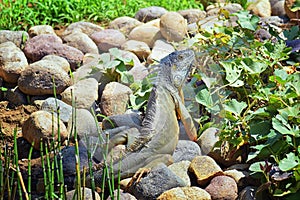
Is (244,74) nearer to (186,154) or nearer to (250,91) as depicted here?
(250,91)

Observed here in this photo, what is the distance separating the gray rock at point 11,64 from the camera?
462cm

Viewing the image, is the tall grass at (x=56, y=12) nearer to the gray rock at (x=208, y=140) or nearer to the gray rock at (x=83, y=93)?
the gray rock at (x=83, y=93)

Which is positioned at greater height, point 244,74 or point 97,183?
point 244,74

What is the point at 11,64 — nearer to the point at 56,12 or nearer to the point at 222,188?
the point at 56,12

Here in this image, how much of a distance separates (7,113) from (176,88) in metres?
1.19

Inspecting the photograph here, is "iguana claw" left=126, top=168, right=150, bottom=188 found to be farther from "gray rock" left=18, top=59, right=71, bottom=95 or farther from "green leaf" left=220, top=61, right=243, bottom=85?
"gray rock" left=18, top=59, right=71, bottom=95

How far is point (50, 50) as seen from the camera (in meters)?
4.79

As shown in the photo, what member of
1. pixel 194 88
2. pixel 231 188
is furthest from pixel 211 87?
pixel 231 188

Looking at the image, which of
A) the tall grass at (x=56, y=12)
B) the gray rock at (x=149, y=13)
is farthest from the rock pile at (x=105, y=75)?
the tall grass at (x=56, y=12)

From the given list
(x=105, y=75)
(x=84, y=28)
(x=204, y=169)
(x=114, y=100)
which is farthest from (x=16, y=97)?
(x=204, y=169)

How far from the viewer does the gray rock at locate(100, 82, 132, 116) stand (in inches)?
168

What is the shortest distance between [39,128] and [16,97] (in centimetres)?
78

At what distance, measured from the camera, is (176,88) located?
3973 millimetres

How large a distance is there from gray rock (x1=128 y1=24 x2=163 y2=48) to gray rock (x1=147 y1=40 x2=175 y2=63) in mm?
67
